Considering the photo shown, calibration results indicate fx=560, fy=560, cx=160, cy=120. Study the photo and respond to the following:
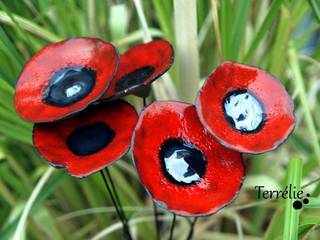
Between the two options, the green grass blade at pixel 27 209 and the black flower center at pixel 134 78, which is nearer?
the black flower center at pixel 134 78

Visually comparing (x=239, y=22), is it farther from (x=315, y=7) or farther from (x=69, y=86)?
(x=69, y=86)

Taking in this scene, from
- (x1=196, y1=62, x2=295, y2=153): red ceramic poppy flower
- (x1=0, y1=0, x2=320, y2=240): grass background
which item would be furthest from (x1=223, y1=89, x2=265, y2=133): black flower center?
(x1=0, y1=0, x2=320, y2=240): grass background

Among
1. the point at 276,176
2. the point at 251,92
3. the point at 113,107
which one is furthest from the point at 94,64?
the point at 276,176

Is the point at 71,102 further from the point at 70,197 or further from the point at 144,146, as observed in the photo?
the point at 70,197

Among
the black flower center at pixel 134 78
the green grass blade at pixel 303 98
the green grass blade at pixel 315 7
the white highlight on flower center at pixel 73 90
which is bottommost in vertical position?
the green grass blade at pixel 303 98

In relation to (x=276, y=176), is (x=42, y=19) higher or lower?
higher

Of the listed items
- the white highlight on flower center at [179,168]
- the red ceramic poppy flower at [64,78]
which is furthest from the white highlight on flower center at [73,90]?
the white highlight on flower center at [179,168]

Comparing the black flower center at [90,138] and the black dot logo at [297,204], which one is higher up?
the black flower center at [90,138]

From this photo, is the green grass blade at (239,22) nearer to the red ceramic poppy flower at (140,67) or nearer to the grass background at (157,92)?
the grass background at (157,92)
